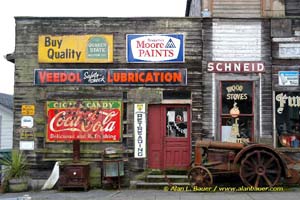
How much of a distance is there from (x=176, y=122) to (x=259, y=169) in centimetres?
316

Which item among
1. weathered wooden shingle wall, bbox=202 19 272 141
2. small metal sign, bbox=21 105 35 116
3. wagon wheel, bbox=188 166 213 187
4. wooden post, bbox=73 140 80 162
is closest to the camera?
wagon wheel, bbox=188 166 213 187

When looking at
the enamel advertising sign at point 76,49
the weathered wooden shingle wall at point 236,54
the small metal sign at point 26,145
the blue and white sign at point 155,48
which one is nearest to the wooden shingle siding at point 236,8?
the weathered wooden shingle wall at point 236,54

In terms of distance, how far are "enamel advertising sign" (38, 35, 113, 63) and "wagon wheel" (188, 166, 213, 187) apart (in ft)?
14.7

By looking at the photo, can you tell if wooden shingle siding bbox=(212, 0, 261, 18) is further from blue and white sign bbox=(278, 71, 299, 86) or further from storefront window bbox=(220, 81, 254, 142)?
storefront window bbox=(220, 81, 254, 142)

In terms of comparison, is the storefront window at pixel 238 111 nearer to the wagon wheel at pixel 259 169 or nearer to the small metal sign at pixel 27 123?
the wagon wheel at pixel 259 169

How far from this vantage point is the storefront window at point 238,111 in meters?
15.2

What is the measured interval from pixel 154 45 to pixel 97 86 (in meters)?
2.25

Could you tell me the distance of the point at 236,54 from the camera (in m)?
15.3

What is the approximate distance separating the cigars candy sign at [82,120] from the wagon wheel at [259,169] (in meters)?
4.22

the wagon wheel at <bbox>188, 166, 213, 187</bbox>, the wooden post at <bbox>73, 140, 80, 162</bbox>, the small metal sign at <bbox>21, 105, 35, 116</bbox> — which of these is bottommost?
the wagon wheel at <bbox>188, 166, 213, 187</bbox>

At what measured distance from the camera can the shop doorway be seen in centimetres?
1528

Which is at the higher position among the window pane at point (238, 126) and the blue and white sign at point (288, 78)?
the blue and white sign at point (288, 78)

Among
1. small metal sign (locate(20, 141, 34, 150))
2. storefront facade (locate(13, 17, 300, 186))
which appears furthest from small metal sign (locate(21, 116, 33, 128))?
small metal sign (locate(20, 141, 34, 150))

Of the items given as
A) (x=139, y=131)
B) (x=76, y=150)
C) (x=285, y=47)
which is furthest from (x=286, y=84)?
(x=76, y=150)
